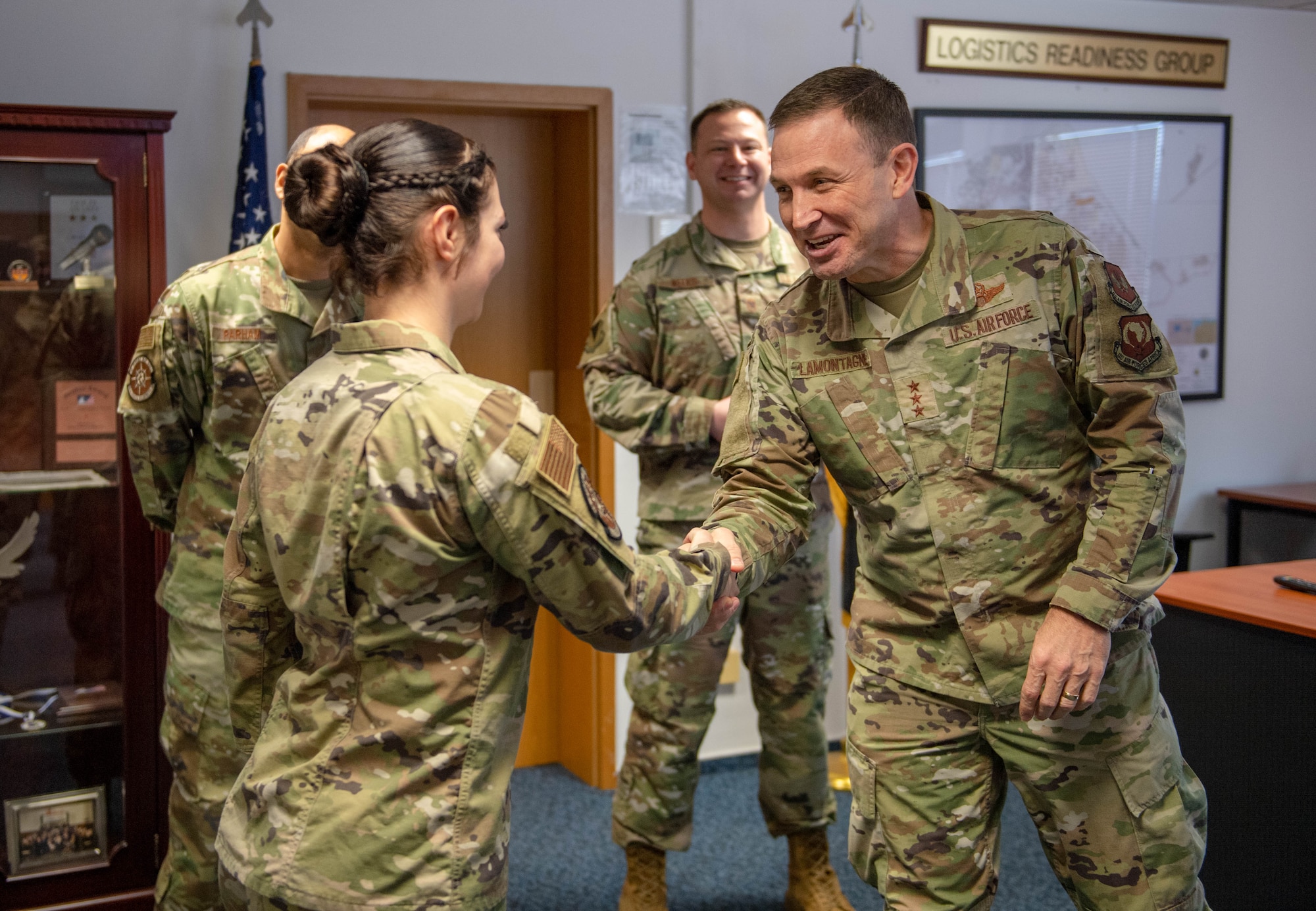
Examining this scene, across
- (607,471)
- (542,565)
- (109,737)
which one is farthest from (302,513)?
(607,471)

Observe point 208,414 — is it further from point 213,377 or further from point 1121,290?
point 1121,290

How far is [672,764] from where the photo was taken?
283 centimetres

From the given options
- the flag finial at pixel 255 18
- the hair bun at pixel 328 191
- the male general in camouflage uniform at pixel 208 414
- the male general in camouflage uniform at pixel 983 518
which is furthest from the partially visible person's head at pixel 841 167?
the flag finial at pixel 255 18

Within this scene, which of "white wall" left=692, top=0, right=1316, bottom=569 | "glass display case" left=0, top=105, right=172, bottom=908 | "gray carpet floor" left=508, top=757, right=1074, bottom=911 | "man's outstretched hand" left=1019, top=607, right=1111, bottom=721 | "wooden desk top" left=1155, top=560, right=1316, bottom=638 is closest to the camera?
"man's outstretched hand" left=1019, top=607, right=1111, bottom=721

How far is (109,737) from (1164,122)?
3.94 meters

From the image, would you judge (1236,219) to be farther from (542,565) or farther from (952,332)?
(542,565)

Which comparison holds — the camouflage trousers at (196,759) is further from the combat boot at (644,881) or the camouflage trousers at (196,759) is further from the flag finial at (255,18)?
the flag finial at (255,18)

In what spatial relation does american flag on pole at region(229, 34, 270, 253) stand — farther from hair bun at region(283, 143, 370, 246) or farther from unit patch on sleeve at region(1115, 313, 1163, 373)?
unit patch on sleeve at region(1115, 313, 1163, 373)

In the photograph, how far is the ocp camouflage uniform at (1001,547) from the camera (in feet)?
5.49

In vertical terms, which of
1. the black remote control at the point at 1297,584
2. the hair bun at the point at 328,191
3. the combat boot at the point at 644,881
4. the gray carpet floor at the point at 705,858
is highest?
the hair bun at the point at 328,191

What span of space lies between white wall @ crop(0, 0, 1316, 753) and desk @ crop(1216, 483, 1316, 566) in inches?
2.9

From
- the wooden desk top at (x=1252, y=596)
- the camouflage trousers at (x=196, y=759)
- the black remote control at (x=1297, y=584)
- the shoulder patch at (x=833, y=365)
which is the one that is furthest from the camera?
the black remote control at (x=1297, y=584)

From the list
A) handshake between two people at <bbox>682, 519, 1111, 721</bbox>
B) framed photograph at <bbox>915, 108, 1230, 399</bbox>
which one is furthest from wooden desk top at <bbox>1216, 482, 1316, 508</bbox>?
handshake between two people at <bbox>682, 519, 1111, 721</bbox>

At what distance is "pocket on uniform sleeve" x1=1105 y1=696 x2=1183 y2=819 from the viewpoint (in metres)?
1.68
